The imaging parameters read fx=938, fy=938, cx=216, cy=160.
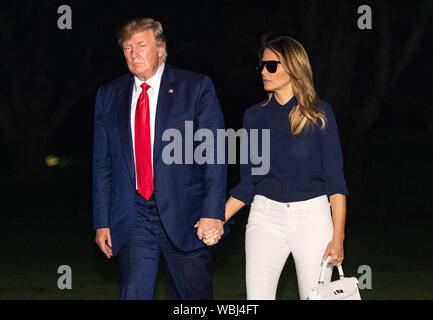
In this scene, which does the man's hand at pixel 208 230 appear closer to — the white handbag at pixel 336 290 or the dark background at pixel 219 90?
the white handbag at pixel 336 290

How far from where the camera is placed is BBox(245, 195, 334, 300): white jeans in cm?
626

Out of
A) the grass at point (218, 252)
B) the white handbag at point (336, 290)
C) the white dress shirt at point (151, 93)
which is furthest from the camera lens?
the grass at point (218, 252)

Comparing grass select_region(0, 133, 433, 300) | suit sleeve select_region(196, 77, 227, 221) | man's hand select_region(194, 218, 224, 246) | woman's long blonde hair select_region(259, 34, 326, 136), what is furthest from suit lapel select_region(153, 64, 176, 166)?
grass select_region(0, 133, 433, 300)

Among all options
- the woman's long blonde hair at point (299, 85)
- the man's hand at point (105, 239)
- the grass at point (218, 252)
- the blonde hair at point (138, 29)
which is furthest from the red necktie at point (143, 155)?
the grass at point (218, 252)

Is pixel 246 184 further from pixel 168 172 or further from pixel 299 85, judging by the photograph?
pixel 299 85

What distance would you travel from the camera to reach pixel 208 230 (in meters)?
6.30

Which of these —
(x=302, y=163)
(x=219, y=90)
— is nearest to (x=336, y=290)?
(x=302, y=163)

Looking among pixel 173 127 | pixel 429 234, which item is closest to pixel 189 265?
pixel 173 127

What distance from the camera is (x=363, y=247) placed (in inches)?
568

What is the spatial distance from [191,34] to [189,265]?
93.3ft

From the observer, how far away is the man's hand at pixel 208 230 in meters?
6.30

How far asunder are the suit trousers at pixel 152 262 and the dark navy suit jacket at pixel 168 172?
0.21ft

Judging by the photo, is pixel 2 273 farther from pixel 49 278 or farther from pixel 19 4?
pixel 19 4

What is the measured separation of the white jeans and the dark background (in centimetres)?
427
